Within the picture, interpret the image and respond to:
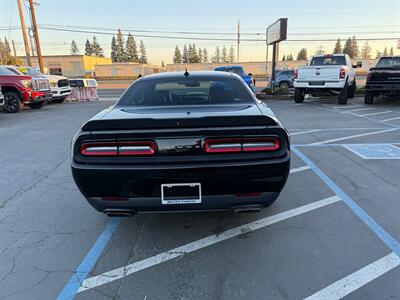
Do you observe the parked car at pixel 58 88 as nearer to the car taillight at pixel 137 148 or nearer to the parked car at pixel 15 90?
the parked car at pixel 15 90

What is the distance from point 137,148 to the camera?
259 cm

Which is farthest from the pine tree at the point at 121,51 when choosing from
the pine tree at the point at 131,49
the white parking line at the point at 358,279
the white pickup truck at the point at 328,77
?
the white parking line at the point at 358,279

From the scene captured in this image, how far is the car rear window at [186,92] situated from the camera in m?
3.63

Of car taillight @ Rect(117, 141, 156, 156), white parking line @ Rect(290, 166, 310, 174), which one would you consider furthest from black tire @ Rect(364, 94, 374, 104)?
car taillight @ Rect(117, 141, 156, 156)

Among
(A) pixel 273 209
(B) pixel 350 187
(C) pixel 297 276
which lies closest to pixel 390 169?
(B) pixel 350 187

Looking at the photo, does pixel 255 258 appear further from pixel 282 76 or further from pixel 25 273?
pixel 282 76

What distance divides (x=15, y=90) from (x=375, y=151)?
43.2 ft

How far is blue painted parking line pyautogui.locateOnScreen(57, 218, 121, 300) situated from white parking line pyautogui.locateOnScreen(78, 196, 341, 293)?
0.20 feet

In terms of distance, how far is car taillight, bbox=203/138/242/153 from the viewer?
102 inches

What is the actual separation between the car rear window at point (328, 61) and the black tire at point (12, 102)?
42.5 feet

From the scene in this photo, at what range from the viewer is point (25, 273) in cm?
260

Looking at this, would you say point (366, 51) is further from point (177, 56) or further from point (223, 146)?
point (223, 146)

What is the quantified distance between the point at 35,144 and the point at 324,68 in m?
11.0

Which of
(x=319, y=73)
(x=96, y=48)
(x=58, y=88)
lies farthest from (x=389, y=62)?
(x=96, y=48)
